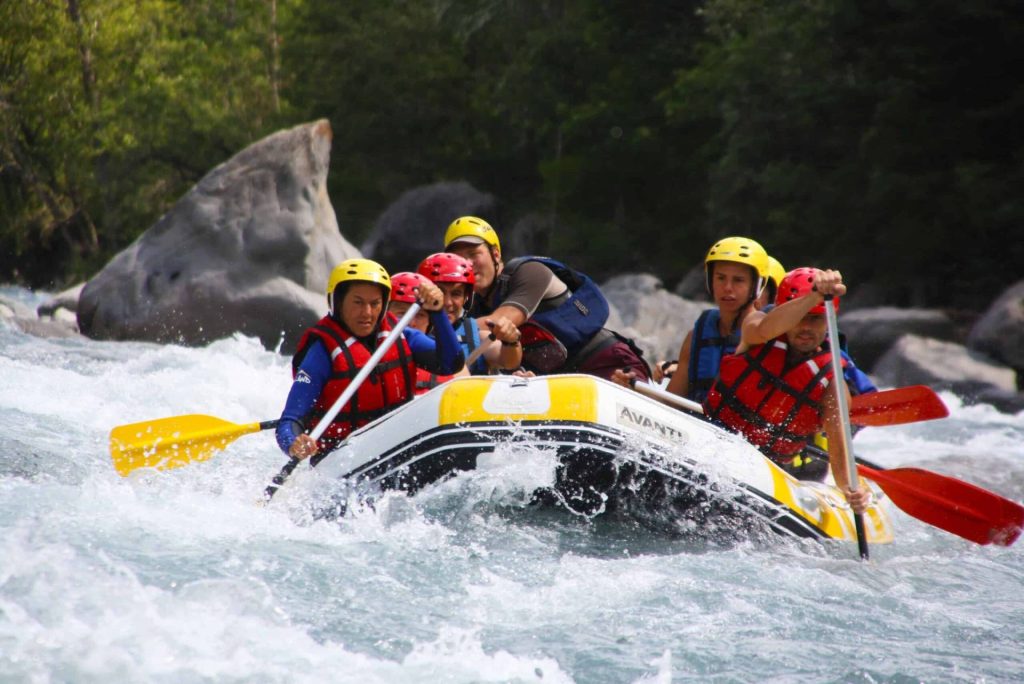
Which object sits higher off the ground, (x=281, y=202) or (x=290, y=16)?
(x=290, y=16)

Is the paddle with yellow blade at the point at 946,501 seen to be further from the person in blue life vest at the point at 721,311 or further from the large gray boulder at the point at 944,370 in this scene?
the large gray boulder at the point at 944,370

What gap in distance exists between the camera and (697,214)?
1013 inches

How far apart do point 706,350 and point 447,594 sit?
2.18 metres

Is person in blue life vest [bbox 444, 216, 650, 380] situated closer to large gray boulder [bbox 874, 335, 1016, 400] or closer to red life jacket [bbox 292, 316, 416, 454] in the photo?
red life jacket [bbox 292, 316, 416, 454]

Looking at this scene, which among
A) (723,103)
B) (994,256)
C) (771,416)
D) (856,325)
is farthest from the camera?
(723,103)

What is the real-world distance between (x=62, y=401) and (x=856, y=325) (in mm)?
10520

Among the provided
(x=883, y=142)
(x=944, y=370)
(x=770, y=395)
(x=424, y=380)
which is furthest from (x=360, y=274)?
(x=883, y=142)

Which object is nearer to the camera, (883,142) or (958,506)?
(958,506)

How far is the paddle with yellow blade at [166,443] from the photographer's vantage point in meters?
5.47

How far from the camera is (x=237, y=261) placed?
44.4ft

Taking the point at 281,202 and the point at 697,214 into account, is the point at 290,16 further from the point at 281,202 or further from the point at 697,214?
the point at 281,202

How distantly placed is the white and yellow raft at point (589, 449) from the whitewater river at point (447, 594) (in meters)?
0.13

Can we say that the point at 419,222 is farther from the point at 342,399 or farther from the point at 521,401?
the point at 521,401

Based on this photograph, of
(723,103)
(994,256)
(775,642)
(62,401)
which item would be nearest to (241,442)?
(62,401)
